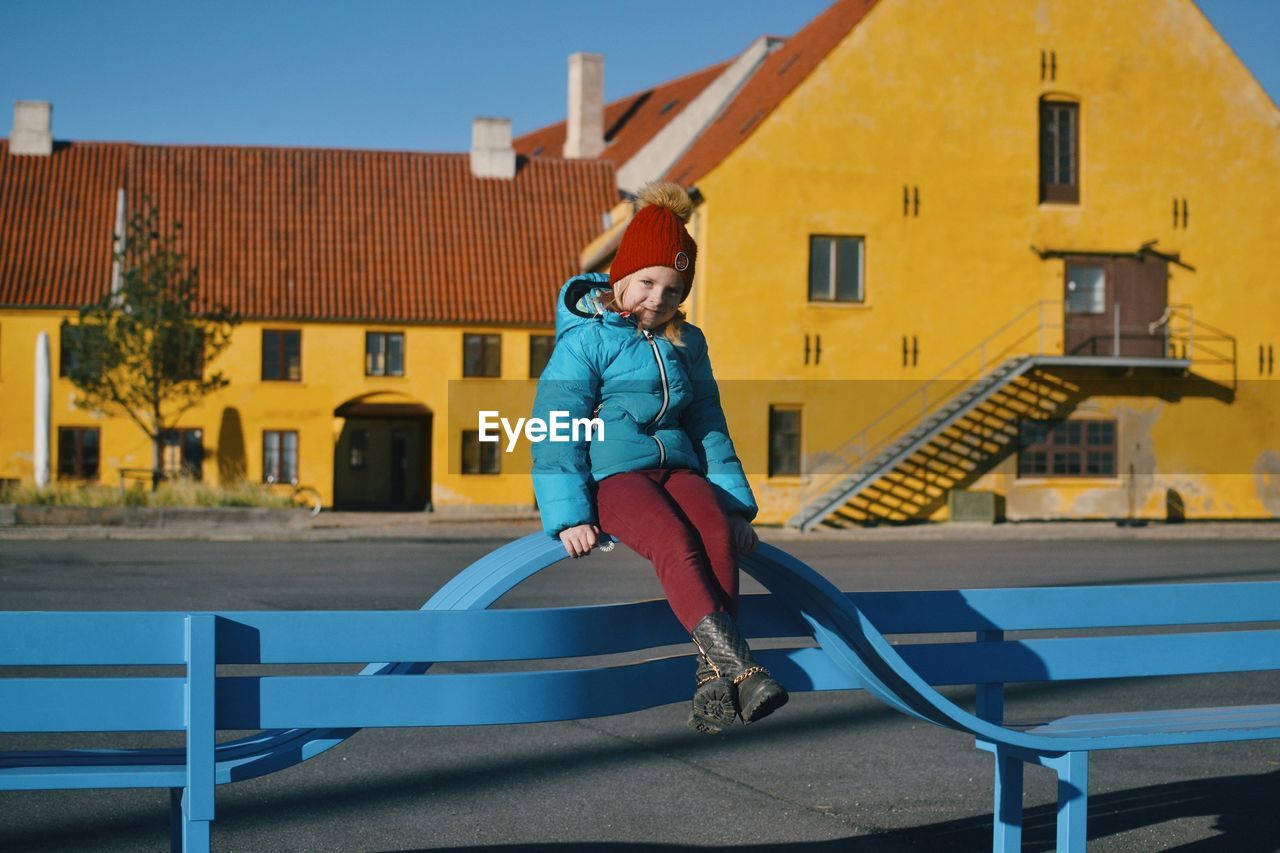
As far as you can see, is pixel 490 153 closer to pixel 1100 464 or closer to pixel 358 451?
pixel 358 451

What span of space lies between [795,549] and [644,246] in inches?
776

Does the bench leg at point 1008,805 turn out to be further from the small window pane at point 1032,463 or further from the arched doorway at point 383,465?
the arched doorway at point 383,465

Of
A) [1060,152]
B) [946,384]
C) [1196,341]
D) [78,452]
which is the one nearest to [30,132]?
[78,452]

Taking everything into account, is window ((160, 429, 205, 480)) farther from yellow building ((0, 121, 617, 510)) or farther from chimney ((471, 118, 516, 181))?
chimney ((471, 118, 516, 181))

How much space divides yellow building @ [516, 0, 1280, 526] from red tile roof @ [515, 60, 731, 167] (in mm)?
12785

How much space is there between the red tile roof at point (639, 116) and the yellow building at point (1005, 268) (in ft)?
41.9

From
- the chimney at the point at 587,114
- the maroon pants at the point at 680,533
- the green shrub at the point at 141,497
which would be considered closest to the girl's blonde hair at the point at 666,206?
the maroon pants at the point at 680,533

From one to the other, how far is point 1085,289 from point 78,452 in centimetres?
2506

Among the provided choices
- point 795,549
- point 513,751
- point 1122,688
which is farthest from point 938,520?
point 513,751

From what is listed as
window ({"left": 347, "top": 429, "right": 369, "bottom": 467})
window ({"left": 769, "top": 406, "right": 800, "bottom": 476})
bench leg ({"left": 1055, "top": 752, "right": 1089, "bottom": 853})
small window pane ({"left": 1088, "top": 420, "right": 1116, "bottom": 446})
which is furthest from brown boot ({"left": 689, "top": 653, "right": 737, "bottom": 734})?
window ({"left": 347, "top": 429, "right": 369, "bottom": 467})

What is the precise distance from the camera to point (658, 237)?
4.26m

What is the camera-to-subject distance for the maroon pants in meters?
3.84

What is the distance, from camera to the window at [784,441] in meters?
31.7

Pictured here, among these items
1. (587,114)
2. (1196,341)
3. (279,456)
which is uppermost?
(587,114)
